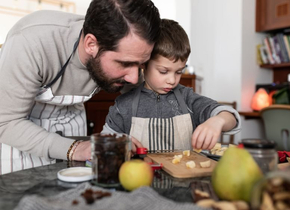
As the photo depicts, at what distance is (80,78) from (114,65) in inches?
9.5

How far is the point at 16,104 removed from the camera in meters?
1.18

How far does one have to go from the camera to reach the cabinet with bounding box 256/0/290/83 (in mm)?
3475

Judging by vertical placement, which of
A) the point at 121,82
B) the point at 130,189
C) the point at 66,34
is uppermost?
the point at 66,34

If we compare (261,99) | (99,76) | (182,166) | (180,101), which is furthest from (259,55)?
(182,166)

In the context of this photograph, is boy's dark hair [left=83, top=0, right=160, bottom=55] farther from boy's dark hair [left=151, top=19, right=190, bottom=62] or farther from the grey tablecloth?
the grey tablecloth

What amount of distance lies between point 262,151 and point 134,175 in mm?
298

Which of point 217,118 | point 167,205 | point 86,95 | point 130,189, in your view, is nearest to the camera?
point 167,205

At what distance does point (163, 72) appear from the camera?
1.37 m

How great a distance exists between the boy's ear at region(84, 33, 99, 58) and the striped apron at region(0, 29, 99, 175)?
3.1 inches

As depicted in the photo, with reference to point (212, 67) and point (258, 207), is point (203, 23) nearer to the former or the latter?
point (212, 67)

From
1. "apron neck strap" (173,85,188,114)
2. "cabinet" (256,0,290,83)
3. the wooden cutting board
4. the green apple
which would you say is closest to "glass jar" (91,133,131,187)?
the green apple

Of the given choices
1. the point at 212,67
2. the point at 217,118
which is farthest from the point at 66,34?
the point at 212,67

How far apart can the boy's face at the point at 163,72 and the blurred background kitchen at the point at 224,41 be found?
236 cm

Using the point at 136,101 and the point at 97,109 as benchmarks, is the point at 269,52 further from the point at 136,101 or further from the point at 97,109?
the point at 136,101
